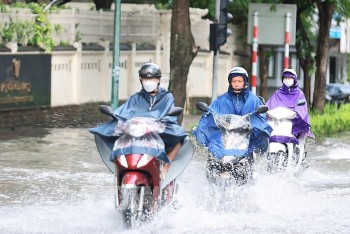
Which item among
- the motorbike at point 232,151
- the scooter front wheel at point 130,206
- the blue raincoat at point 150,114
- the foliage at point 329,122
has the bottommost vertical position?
the foliage at point 329,122

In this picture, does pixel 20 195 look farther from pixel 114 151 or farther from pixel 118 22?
pixel 118 22

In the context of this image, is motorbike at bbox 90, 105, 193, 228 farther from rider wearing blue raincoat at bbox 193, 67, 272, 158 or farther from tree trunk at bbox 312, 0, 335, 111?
tree trunk at bbox 312, 0, 335, 111

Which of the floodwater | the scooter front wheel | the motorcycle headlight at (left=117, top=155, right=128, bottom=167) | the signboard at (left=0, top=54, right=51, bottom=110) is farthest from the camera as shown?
the signboard at (left=0, top=54, right=51, bottom=110)

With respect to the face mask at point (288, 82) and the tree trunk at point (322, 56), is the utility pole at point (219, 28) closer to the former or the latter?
the face mask at point (288, 82)

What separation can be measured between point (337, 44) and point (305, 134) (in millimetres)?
36417

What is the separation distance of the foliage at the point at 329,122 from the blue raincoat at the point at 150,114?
1221 cm

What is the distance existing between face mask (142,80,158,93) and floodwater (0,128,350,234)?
115cm

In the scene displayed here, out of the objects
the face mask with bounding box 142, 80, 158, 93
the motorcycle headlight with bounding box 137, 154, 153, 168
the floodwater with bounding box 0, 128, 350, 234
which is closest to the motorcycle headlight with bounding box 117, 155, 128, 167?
the motorcycle headlight with bounding box 137, 154, 153, 168

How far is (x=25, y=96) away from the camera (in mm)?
21328

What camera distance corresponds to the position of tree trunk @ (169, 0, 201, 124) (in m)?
20.1

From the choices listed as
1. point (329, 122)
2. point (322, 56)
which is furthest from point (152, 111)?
point (322, 56)

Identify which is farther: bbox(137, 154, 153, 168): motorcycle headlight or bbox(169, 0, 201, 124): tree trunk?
bbox(169, 0, 201, 124): tree trunk

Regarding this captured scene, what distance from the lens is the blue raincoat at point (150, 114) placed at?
9555 millimetres

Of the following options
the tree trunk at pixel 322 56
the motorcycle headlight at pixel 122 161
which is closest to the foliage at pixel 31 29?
the tree trunk at pixel 322 56
